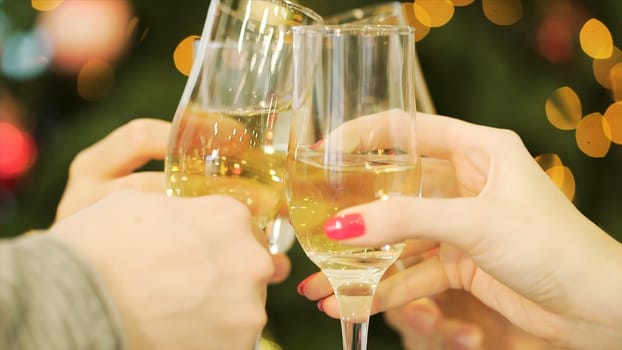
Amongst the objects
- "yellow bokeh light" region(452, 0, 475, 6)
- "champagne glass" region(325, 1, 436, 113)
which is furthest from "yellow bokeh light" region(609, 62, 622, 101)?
"champagne glass" region(325, 1, 436, 113)

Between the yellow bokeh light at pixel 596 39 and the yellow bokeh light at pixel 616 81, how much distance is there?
0.04 meters

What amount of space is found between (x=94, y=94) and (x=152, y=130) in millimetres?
641

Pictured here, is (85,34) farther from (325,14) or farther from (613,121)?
(613,121)

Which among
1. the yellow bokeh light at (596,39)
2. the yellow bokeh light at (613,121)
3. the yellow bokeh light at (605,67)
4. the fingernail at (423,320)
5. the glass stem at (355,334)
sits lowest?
the fingernail at (423,320)

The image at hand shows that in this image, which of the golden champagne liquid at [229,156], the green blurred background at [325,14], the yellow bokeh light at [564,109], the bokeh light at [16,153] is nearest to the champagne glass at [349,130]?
the golden champagne liquid at [229,156]

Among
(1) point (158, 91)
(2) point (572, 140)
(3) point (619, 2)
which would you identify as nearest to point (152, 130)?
(1) point (158, 91)

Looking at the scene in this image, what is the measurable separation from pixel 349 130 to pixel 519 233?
209 mm

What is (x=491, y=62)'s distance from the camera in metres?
1.64

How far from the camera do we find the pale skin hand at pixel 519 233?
0.77m

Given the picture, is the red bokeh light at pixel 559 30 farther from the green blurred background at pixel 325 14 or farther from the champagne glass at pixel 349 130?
the champagne glass at pixel 349 130

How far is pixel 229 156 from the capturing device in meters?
0.92

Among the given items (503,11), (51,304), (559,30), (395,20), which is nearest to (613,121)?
(559,30)

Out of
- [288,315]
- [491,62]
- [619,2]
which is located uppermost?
[619,2]

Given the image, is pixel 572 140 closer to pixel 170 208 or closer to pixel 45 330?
pixel 170 208
